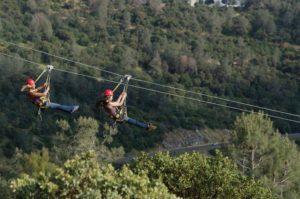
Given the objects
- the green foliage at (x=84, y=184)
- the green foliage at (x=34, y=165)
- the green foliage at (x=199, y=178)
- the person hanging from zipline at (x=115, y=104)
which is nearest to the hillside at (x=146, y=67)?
the green foliage at (x=34, y=165)

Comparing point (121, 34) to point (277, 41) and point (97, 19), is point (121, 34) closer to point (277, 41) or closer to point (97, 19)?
point (97, 19)

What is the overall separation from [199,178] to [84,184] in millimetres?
7095

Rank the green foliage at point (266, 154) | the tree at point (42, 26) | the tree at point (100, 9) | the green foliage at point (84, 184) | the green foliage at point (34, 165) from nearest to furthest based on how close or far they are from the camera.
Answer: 1. the green foliage at point (84, 184)
2. the green foliage at point (266, 154)
3. the green foliage at point (34, 165)
4. the tree at point (42, 26)
5. the tree at point (100, 9)

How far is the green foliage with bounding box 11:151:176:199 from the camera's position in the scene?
17406 millimetres

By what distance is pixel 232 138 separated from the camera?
36312mm

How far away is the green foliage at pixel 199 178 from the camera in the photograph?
23.8 metres

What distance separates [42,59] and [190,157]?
56.8m

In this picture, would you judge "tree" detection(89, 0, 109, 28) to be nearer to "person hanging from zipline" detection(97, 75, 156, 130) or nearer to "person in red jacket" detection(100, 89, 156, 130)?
"person hanging from zipline" detection(97, 75, 156, 130)

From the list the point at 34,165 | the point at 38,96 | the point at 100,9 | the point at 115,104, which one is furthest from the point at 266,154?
the point at 100,9

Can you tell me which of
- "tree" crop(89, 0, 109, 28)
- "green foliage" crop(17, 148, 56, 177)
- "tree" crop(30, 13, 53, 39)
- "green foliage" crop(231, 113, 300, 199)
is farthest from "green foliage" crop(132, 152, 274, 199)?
"tree" crop(89, 0, 109, 28)

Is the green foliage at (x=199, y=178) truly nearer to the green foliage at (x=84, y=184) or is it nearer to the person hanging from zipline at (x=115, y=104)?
the person hanging from zipline at (x=115, y=104)

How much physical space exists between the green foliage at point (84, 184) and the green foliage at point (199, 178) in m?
5.41

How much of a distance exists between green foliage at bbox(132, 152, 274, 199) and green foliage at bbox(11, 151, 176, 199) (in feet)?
17.7

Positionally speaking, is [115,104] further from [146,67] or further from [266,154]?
[146,67]
